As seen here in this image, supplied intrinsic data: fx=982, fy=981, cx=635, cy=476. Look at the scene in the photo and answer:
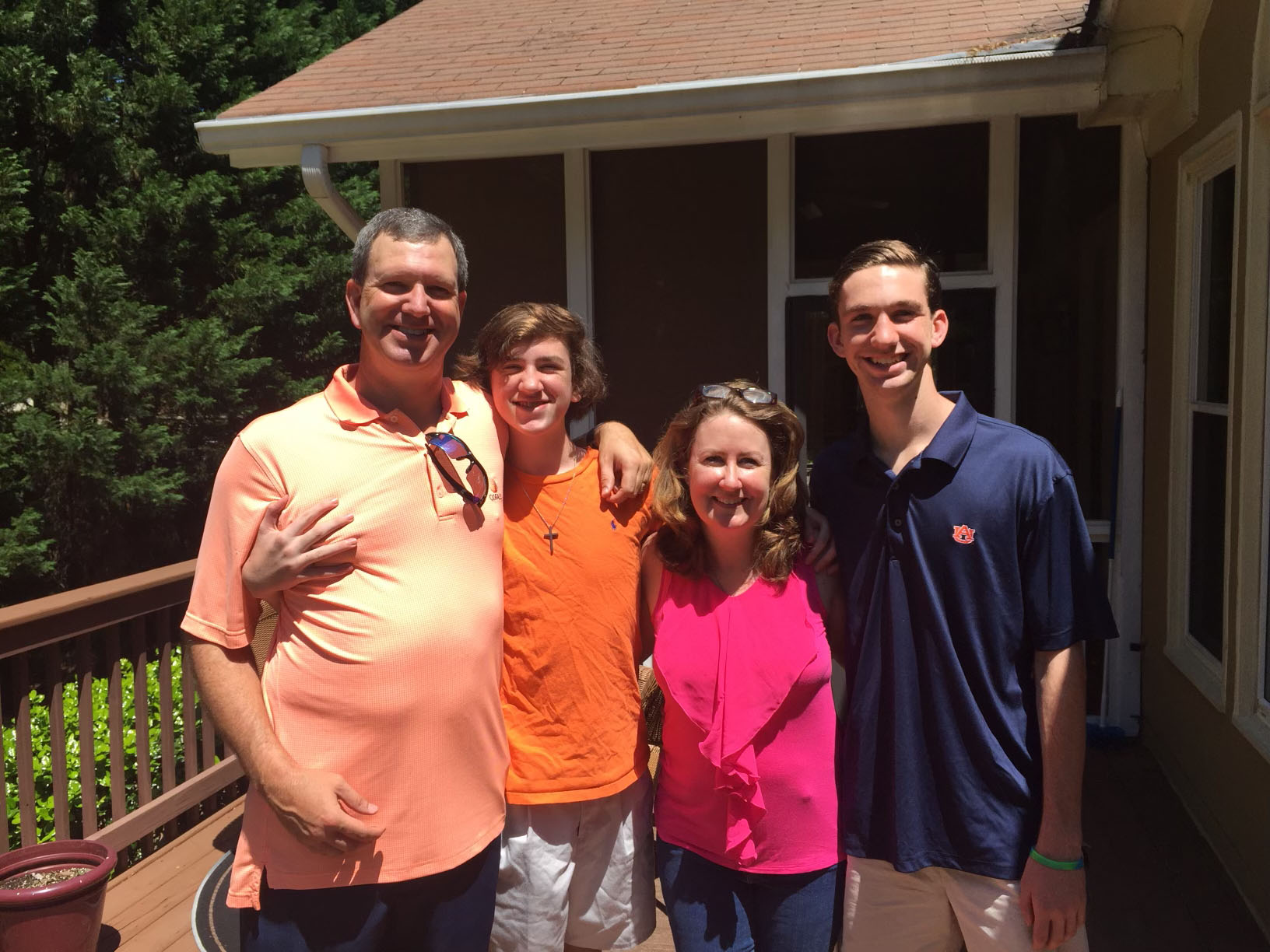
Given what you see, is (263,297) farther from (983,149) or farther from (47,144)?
(983,149)

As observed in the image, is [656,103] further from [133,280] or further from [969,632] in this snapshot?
[133,280]

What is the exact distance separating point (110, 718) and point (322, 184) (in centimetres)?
249

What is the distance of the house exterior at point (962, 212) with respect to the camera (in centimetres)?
339

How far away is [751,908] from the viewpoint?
1821mm

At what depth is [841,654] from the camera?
191 cm

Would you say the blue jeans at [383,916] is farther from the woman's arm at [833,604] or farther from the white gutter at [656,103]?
the white gutter at [656,103]

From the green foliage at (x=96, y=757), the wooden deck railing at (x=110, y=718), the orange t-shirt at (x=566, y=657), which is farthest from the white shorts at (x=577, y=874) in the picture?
the green foliage at (x=96, y=757)

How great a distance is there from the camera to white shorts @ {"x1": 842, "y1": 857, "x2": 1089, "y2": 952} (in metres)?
1.67

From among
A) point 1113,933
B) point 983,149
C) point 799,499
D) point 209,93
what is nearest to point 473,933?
point 799,499

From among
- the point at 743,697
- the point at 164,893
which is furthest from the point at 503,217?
the point at 743,697

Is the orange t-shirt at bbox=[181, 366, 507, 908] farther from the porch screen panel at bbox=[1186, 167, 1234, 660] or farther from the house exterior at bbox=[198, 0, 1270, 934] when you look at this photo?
the porch screen panel at bbox=[1186, 167, 1234, 660]

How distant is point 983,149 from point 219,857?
432 centimetres

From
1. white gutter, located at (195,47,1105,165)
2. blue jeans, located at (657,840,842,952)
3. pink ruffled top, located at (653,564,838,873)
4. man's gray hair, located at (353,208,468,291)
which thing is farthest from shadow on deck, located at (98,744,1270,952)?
white gutter, located at (195,47,1105,165)

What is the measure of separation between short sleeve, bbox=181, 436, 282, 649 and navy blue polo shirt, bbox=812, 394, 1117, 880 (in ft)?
3.56
